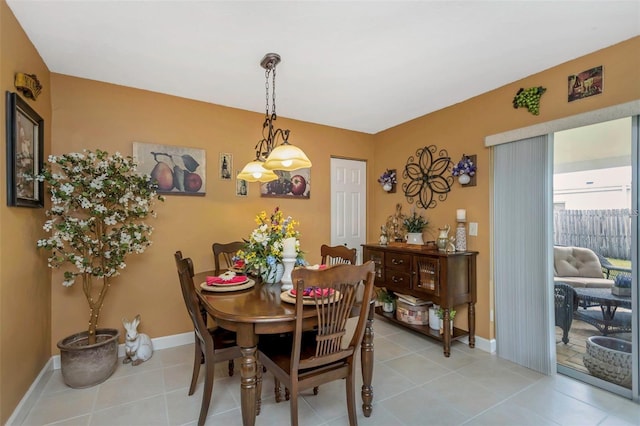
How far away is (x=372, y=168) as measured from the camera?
4.41 metres

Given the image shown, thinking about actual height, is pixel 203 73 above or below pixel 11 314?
above

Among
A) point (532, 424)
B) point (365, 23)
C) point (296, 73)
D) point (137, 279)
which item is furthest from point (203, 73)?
point (532, 424)

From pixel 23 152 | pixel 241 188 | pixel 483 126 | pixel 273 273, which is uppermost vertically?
pixel 483 126

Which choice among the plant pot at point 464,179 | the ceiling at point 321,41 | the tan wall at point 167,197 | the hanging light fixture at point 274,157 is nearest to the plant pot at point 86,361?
the tan wall at point 167,197

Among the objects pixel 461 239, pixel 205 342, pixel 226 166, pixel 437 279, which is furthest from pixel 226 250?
pixel 461 239

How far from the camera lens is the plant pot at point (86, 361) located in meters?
2.24

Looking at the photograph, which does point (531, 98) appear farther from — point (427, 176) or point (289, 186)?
point (289, 186)

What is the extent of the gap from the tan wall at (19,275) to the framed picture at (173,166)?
72 cm

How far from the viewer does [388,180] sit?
4004 mm

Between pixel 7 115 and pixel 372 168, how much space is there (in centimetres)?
375

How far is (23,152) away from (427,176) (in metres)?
3.63

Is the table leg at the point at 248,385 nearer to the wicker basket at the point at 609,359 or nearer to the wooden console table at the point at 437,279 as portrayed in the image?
the wooden console table at the point at 437,279

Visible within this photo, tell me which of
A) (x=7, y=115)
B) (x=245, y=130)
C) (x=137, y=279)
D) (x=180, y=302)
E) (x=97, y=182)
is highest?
(x=245, y=130)

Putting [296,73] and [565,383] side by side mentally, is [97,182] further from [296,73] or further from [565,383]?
[565,383]
